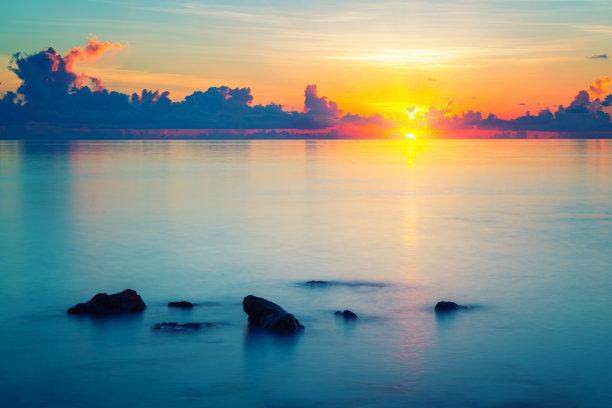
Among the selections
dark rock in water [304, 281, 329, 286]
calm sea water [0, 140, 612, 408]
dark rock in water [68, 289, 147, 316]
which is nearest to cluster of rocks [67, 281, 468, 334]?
dark rock in water [68, 289, 147, 316]

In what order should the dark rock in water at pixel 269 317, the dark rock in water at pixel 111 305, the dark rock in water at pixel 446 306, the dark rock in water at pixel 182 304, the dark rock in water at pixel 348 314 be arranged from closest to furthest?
the dark rock in water at pixel 269 317
the dark rock in water at pixel 348 314
the dark rock in water at pixel 111 305
the dark rock in water at pixel 446 306
the dark rock in water at pixel 182 304

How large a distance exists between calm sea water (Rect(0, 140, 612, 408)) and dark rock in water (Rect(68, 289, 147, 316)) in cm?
A: 43

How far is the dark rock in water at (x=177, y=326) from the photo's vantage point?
1739 cm

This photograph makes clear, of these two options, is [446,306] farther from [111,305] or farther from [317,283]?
[111,305]

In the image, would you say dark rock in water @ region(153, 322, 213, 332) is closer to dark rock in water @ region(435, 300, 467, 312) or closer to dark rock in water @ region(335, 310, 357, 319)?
dark rock in water @ region(335, 310, 357, 319)

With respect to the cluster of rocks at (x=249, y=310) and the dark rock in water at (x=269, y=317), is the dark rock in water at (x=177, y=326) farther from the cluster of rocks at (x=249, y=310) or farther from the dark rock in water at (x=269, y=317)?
the dark rock in water at (x=269, y=317)

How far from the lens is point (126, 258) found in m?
28.0

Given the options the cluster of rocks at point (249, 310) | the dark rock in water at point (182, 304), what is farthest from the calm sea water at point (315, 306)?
the dark rock in water at point (182, 304)

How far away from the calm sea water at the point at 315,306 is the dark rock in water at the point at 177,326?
27 cm

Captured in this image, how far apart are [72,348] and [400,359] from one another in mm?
8119

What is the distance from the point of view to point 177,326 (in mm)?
17594

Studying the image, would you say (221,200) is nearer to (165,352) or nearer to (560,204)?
(560,204)

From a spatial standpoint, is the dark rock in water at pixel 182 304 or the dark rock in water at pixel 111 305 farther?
the dark rock in water at pixel 182 304

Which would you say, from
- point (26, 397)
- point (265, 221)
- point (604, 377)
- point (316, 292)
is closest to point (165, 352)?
point (26, 397)
